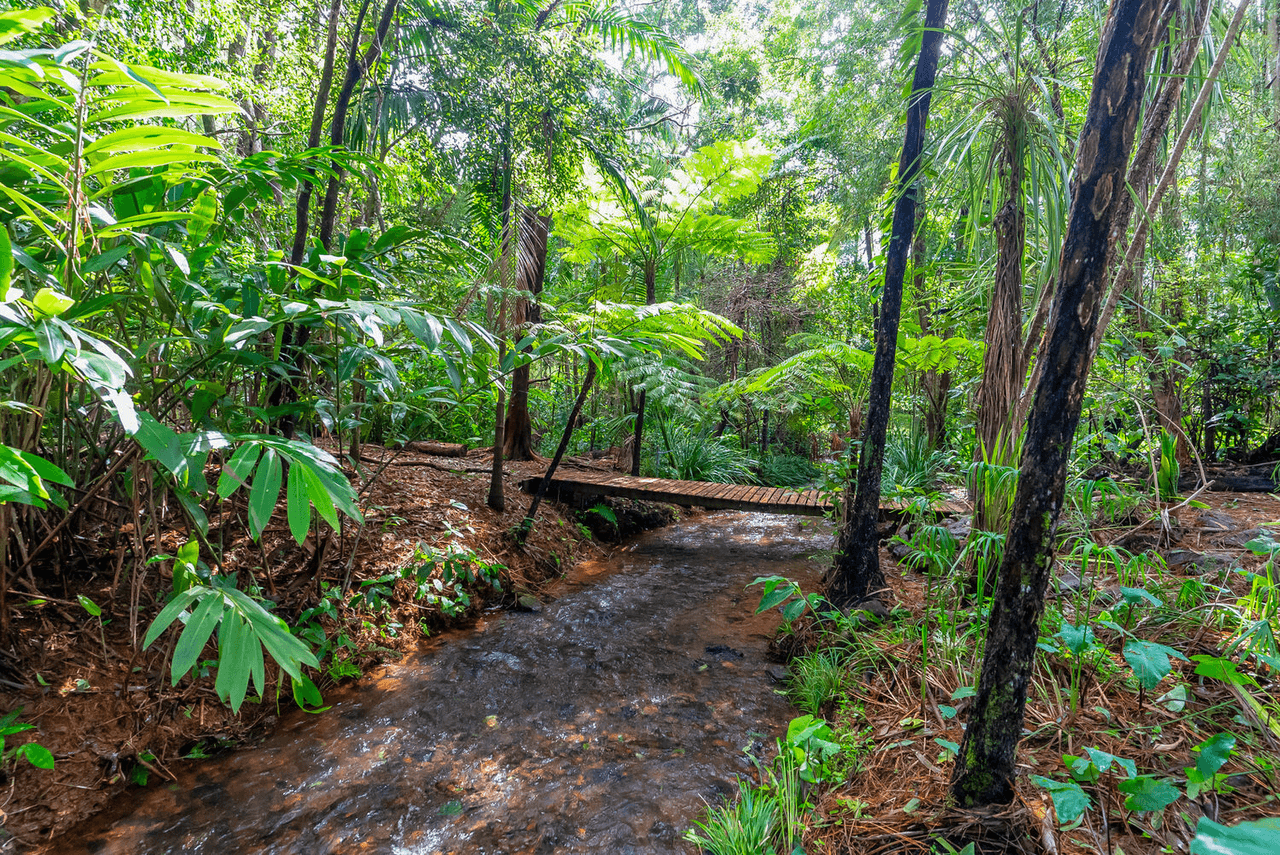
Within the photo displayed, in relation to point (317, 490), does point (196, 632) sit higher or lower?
lower

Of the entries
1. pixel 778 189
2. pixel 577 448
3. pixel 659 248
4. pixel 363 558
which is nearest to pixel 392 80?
pixel 659 248

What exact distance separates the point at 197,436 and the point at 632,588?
11.1ft

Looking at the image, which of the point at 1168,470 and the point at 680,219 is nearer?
the point at 1168,470

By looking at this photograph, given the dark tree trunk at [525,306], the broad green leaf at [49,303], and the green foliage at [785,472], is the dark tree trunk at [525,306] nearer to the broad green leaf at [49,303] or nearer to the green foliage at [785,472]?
the broad green leaf at [49,303]

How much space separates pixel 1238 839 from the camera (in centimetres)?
69

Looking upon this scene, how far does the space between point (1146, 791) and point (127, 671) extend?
3.24 m

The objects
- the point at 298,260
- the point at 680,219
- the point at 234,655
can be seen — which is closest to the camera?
the point at 234,655

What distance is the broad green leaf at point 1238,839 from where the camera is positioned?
668 millimetres

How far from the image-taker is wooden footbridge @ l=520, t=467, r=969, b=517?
534 centimetres

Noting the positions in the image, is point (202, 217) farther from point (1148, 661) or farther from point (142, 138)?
point (1148, 661)

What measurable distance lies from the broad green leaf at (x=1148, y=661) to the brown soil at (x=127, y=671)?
92.8 inches

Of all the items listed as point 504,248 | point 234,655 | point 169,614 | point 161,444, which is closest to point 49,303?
point 161,444

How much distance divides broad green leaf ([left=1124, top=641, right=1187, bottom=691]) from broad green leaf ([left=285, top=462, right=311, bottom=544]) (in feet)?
5.95

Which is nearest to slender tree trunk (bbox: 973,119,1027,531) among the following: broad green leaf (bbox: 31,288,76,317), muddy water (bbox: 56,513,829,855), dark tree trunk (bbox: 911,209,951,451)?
muddy water (bbox: 56,513,829,855)
